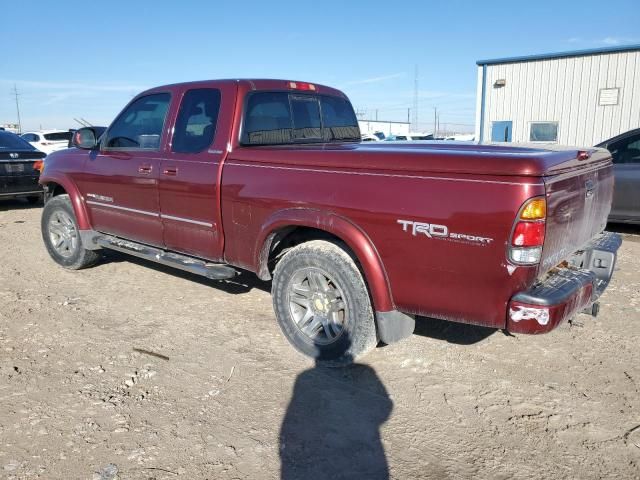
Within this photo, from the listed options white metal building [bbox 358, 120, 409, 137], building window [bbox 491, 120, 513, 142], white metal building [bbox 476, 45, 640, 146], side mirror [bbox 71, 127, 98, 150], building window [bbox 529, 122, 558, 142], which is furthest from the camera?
white metal building [bbox 358, 120, 409, 137]

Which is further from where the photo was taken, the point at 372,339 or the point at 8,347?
the point at 8,347

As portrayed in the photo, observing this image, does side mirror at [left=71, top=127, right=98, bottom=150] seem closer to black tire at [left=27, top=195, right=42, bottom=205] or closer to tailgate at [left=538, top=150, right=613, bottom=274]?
tailgate at [left=538, top=150, right=613, bottom=274]

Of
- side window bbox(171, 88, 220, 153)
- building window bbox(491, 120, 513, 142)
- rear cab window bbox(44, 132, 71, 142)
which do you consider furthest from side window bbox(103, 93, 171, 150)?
rear cab window bbox(44, 132, 71, 142)

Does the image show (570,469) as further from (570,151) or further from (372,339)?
(570,151)

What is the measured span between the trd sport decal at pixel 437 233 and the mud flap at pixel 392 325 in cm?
59

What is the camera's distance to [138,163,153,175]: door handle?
4770 mm

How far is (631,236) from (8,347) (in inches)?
320

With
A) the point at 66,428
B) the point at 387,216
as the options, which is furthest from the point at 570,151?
the point at 66,428

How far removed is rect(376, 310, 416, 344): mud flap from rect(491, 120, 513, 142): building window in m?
14.9

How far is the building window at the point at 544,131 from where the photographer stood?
16.2m

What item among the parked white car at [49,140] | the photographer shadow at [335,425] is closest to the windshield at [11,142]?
the parked white car at [49,140]

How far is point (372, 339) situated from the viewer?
11.8ft

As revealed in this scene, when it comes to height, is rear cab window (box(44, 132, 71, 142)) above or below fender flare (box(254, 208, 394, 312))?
above

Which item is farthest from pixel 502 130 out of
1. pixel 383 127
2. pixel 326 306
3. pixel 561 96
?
pixel 383 127
